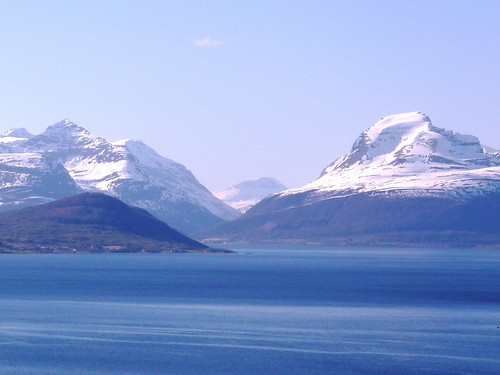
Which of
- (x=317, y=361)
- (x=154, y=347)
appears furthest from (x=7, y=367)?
(x=317, y=361)

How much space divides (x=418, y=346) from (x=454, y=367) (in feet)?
44.1

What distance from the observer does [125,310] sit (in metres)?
156

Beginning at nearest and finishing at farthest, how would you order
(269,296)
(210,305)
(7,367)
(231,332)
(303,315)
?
(7,367) < (231,332) < (303,315) < (210,305) < (269,296)

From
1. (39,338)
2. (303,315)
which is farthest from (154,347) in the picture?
(303,315)

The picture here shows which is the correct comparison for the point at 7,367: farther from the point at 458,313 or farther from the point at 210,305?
the point at 458,313

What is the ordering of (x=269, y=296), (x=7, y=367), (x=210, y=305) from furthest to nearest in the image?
(x=269, y=296), (x=210, y=305), (x=7, y=367)

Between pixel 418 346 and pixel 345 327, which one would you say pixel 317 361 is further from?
pixel 345 327

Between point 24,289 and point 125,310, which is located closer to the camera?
point 125,310

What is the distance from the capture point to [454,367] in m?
106

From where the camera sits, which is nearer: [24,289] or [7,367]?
[7,367]

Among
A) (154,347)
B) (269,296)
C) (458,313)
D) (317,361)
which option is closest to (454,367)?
(317,361)

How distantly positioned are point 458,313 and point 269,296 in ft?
126

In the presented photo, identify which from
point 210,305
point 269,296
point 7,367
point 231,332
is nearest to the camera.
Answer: point 7,367

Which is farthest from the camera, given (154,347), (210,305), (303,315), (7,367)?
(210,305)
